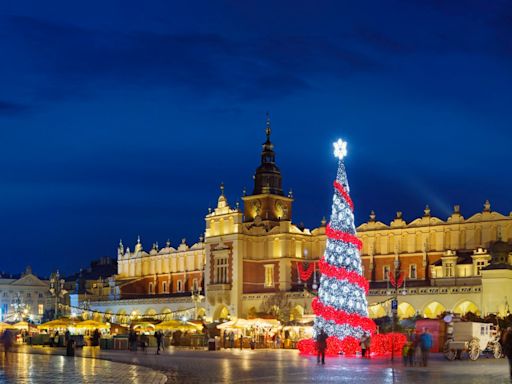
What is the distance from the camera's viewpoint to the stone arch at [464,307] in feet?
203

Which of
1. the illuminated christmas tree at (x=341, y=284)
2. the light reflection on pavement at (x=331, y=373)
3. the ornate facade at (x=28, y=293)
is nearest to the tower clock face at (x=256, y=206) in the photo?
the illuminated christmas tree at (x=341, y=284)

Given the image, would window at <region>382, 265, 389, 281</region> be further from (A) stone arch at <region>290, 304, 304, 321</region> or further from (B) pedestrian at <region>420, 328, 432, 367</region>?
(B) pedestrian at <region>420, 328, 432, 367</region>

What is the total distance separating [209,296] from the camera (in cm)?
8175

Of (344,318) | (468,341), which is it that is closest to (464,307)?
(344,318)

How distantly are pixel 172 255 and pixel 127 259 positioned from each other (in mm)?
8643

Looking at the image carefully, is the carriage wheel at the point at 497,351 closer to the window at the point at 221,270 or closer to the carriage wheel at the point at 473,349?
the carriage wheel at the point at 473,349

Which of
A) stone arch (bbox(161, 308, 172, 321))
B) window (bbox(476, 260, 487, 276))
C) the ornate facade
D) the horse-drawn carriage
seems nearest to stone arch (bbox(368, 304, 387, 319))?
window (bbox(476, 260, 487, 276))

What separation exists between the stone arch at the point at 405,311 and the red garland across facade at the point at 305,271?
13.7 meters

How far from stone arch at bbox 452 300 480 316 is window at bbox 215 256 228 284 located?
2463cm

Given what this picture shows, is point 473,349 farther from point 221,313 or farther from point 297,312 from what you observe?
point 221,313

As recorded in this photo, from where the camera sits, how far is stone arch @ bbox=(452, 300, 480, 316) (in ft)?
203

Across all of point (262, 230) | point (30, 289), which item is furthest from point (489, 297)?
point (30, 289)

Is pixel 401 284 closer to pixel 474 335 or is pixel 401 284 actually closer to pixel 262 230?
Answer: pixel 262 230

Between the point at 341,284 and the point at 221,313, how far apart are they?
122ft
